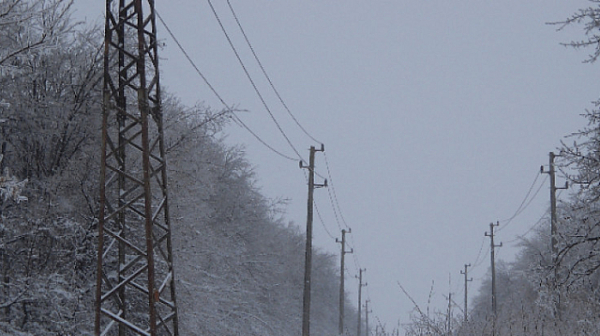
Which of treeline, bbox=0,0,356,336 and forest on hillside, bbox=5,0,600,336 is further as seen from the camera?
treeline, bbox=0,0,356,336

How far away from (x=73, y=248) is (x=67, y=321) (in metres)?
1.71

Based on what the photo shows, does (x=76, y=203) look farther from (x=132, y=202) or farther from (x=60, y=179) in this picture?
(x=132, y=202)

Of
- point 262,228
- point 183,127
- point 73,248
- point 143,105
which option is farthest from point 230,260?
point 143,105

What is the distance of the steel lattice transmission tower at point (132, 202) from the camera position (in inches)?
386

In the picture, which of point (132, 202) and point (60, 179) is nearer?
point (132, 202)

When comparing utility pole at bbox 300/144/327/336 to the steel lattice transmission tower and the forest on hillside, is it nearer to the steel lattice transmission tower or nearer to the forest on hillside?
the forest on hillside

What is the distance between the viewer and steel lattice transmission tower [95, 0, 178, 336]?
9.80m

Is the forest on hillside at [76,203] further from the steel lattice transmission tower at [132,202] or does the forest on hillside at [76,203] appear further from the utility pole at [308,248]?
the utility pole at [308,248]

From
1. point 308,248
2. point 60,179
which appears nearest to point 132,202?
Answer: point 60,179

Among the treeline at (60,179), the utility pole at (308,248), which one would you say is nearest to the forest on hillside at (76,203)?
the treeline at (60,179)

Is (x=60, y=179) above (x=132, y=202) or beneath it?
above

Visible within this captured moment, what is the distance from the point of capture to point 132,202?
1020 cm

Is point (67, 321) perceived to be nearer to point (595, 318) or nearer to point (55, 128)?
point (55, 128)

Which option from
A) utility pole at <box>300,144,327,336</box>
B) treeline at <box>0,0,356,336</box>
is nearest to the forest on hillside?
treeline at <box>0,0,356,336</box>
